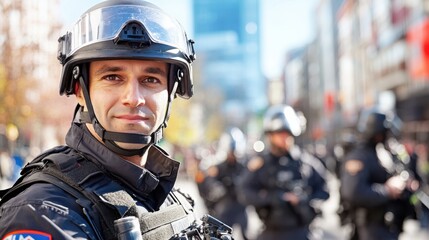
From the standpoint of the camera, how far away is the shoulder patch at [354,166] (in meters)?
6.31

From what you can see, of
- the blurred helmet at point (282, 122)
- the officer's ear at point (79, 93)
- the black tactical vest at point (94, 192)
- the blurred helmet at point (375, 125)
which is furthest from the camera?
the blurred helmet at point (375, 125)

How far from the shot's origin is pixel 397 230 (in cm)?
650

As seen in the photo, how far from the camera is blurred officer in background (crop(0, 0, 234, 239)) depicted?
5.87ft


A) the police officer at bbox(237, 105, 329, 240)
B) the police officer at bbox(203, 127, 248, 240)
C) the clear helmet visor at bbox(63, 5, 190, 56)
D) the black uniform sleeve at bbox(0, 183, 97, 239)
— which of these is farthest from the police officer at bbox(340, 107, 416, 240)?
the black uniform sleeve at bbox(0, 183, 97, 239)

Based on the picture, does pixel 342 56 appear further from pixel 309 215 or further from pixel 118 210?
pixel 118 210

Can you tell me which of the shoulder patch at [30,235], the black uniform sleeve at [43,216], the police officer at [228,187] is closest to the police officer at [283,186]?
the police officer at [228,187]

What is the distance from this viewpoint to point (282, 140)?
6.32 m

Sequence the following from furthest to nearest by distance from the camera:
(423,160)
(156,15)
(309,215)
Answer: (423,160)
(309,215)
(156,15)

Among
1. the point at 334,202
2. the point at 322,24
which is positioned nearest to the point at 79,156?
the point at 334,202

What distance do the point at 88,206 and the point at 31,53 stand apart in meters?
8.68

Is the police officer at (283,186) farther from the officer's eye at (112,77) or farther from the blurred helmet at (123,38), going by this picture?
the officer's eye at (112,77)

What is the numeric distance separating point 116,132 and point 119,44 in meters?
0.26

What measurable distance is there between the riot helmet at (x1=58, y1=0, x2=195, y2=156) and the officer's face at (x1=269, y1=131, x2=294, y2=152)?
4.16 metres

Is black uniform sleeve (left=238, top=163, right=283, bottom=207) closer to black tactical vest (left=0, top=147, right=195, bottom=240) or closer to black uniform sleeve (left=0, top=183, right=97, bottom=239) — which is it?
black tactical vest (left=0, top=147, right=195, bottom=240)
